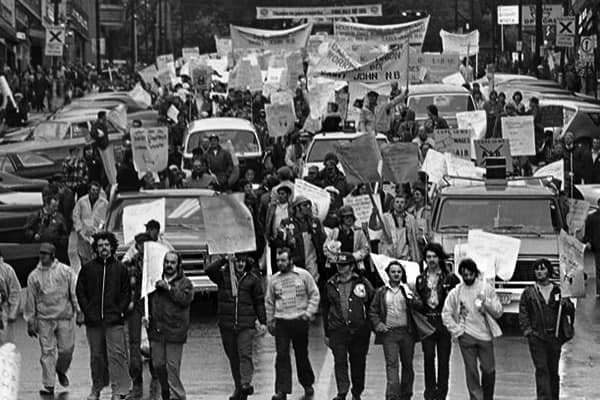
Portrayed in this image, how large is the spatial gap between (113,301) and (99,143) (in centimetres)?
1202

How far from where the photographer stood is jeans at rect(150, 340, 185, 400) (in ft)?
50.0

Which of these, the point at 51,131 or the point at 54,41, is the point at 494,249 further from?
the point at 54,41

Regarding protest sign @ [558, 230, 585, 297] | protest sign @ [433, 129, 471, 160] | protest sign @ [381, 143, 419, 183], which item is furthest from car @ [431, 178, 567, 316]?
protest sign @ [433, 129, 471, 160]

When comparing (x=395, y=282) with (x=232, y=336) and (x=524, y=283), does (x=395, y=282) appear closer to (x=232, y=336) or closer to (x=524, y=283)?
(x=232, y=336)

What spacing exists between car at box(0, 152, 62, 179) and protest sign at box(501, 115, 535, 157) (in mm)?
9145

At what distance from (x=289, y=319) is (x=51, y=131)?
2278cm

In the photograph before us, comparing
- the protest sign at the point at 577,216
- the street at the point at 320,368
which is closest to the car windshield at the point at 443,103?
the protest sign at the point at 577,216

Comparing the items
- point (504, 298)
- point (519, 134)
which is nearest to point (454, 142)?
point (519, 134)

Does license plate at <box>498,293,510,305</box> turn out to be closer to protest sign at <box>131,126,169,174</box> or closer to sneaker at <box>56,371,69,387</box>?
sneaker at <box>56,371,69,387</box>

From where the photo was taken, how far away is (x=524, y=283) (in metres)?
18.7

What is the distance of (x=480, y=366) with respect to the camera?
1486 cm

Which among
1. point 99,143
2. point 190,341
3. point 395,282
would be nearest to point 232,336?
point 395,282

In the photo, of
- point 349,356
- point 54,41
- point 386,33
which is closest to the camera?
point 349,356

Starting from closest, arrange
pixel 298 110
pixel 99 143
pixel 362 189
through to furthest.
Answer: pixel 362 189, pixel 99 143, pixel 298 110
